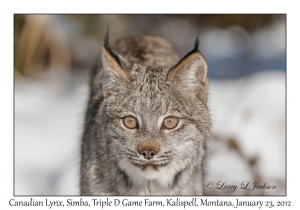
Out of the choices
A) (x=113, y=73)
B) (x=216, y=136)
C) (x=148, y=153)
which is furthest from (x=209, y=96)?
(x=148, y=153)

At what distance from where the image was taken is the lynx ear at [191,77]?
19.8 ft

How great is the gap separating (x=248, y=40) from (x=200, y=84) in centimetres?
874

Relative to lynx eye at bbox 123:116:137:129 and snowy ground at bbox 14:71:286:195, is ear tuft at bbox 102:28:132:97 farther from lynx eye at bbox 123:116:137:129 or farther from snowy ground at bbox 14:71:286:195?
snowy ground at bbox 14:71:286:195

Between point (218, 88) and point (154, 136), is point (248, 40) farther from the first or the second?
point (154, 136)

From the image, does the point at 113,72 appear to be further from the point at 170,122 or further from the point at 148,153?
the point at 148,153

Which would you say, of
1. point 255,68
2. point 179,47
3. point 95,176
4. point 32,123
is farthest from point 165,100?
point 255,68

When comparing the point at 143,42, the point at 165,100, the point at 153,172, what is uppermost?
the point at 143,42

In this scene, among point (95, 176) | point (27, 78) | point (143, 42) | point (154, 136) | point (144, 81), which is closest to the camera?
point (154, 136)

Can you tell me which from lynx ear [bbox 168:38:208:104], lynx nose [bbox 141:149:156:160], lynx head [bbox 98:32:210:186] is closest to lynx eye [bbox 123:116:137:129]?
lynx head [bbox 98:32:210:186]

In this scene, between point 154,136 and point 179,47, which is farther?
point 179,47

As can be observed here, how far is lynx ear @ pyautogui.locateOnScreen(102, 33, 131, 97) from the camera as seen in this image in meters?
6.11

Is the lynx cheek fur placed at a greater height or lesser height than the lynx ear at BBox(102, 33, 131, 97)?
lesser

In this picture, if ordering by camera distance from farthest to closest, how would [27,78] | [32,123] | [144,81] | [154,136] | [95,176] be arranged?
[27,78] < [32,123] < [95,176] < [144,81] < [154,136]

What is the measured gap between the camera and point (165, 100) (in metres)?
5.97
